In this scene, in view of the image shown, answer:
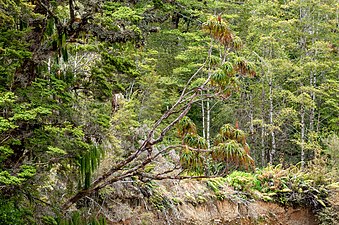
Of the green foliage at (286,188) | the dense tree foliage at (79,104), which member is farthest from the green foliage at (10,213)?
the green foliage at (286,188)

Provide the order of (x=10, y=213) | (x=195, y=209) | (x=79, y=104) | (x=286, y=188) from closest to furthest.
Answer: (x=10, y=213), (x=79, y=104), (x=195, y=209), (x=286, y=188)

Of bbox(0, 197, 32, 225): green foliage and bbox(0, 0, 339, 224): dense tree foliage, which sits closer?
bbox(0, 197, 32, 225): green foliage

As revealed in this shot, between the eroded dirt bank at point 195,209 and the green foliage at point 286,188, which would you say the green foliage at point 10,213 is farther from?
the green foliage at point 286,188

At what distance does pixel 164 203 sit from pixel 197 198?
3.84ft

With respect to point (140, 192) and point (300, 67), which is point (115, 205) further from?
point (300, 67)

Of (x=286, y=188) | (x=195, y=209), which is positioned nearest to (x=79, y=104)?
(x=195, y=209)

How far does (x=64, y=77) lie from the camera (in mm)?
5129

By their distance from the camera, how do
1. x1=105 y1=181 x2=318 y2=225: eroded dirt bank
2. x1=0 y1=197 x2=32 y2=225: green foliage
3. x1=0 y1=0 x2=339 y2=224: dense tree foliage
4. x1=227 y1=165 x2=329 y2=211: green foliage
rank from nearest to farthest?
x1=0 y1=197 x2=32 y2=225: green foliage < x1=0 y1=0 x2=339 y2=224: dense tree foliage < x1=105 y1=181 x2=318 y2=225: eroded dirt bank < x1=227 y1=165 x2=329 y2=211: green foliage

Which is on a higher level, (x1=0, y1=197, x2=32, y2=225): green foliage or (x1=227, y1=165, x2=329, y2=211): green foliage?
(x1=0, y1=197, x2=32, y2=225): green foliage

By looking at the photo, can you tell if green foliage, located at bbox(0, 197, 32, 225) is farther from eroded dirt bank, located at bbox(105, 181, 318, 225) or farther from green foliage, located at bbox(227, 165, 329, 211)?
green foliage, located at bbox(227, 165, 329, 211)

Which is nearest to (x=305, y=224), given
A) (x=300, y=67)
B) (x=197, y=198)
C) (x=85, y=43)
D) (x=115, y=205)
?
(x=197, y=198)

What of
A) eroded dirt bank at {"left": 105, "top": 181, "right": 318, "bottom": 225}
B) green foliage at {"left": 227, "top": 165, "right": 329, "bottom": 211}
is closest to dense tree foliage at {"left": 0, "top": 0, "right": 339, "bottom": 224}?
eroded dirt bank at {"left": 105, "top": 181, "right": 318, "bottom": 225}

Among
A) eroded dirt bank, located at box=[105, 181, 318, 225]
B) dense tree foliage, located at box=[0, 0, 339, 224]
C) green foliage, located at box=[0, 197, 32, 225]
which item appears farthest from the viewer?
eroded dirt bank, located at box=[105, 181, 318, 225]

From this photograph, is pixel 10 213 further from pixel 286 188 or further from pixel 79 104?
pixel 286 188
